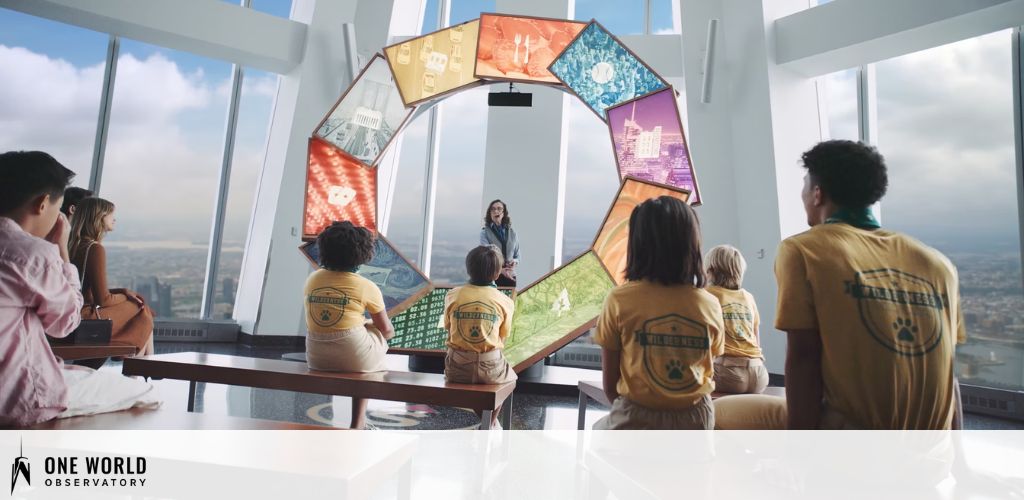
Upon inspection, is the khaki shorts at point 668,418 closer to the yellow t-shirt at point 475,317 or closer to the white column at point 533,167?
the yellow t-shirt at point 475,317

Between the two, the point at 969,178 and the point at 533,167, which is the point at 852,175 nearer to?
the point at 969,178

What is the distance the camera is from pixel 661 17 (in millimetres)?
8773

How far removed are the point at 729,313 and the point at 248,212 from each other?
Result: 7.30 m

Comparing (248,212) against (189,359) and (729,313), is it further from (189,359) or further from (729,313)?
(729,313)

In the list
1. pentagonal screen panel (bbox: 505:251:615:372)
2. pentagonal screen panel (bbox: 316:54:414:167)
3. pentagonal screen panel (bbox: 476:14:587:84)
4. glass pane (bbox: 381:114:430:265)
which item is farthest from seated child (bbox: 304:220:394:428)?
glass pane (bbox: 381:114:430:265)

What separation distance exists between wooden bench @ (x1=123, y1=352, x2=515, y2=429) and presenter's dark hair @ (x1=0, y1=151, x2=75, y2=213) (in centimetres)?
175

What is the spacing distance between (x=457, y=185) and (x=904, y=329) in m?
8.10

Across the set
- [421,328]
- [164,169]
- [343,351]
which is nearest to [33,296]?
[343,351]

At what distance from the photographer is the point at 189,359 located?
150 inches

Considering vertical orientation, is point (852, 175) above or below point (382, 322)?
A: above

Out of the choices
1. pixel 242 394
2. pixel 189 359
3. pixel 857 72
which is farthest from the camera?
pixel 857 72

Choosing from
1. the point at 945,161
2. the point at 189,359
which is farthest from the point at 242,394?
the point at 945,161

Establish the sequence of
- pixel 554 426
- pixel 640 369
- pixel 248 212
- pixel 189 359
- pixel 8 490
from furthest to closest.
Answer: pixel 248 212 → pixel 554 426 → pixel 189 359 → pixel 640 369 → pixel 8 490

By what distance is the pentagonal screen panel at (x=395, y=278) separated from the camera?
5.38 m
